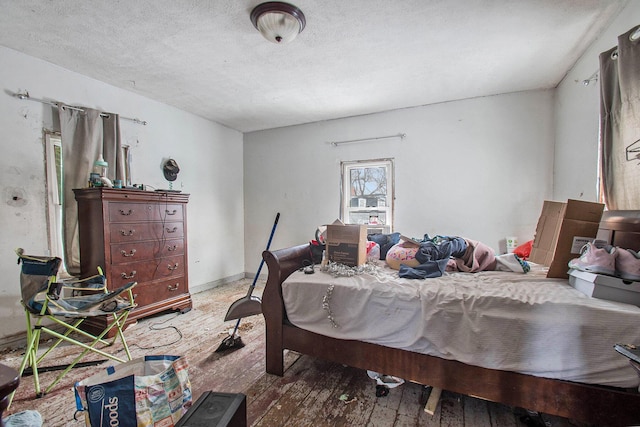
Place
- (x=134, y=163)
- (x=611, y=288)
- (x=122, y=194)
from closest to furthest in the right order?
(x=611, y=288) < (x=122, y=194) < (x=134, y=163)

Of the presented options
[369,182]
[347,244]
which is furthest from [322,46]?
[369,182]

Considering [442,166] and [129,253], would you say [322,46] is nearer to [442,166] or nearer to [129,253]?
[442,166]

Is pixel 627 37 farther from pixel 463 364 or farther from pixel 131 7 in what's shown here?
pixel 131 7

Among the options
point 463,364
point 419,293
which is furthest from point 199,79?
point 463,364

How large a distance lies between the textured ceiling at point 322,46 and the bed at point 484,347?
141 cm

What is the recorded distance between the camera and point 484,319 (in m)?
1.32

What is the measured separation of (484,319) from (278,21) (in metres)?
2.13

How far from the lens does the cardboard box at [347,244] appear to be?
78.9 inches

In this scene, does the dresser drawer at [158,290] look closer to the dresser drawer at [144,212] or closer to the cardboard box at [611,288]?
the dresser drawer at [144,212]

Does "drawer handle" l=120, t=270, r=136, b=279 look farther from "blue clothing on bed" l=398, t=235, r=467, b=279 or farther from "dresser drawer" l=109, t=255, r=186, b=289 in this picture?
"blue clothing on bed" l=398, t=235, r=467, b=279

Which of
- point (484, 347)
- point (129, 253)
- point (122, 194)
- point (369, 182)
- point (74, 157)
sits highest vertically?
point (74, 157)

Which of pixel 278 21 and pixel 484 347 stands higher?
pixel 278 21

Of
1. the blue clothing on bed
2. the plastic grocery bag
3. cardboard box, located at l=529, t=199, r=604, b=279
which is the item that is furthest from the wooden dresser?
cardboard box, located at l=529, t=199, r=604, b=279

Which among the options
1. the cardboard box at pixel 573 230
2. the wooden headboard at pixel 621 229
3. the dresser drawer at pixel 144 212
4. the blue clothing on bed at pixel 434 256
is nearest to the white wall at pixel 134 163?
the dresser drawer at pixel 144 212
